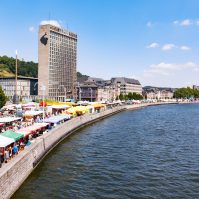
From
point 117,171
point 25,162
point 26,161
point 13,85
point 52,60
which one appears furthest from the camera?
point 13,85

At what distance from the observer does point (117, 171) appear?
37.5 metres

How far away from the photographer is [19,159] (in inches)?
1187

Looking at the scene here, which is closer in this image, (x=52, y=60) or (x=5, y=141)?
(x=5, y=141)

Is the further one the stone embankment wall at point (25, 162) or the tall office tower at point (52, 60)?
the tall office tower at point (52, 60)

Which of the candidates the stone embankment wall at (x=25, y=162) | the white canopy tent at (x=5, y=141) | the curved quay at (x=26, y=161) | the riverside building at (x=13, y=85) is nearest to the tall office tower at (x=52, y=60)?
the riverside building at (x=13, y=85)

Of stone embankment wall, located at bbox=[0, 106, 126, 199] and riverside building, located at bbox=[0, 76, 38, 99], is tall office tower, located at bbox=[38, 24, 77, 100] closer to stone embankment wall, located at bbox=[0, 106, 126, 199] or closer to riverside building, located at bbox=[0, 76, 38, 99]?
riverside building, located at bbox=[0, 76, 38, 99]

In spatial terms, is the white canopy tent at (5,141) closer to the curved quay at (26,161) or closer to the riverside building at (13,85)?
the curved quay at (26,161)

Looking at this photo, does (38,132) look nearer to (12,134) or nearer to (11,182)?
(12,134)

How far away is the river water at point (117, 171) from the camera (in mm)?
30406

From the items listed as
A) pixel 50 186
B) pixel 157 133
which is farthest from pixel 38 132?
pixel 157 133

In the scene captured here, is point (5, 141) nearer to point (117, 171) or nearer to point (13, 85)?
point (117, 171)

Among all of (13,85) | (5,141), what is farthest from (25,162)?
(13,85)

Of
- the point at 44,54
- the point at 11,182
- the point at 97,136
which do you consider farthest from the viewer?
the point at 44,54

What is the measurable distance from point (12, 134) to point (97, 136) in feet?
101
